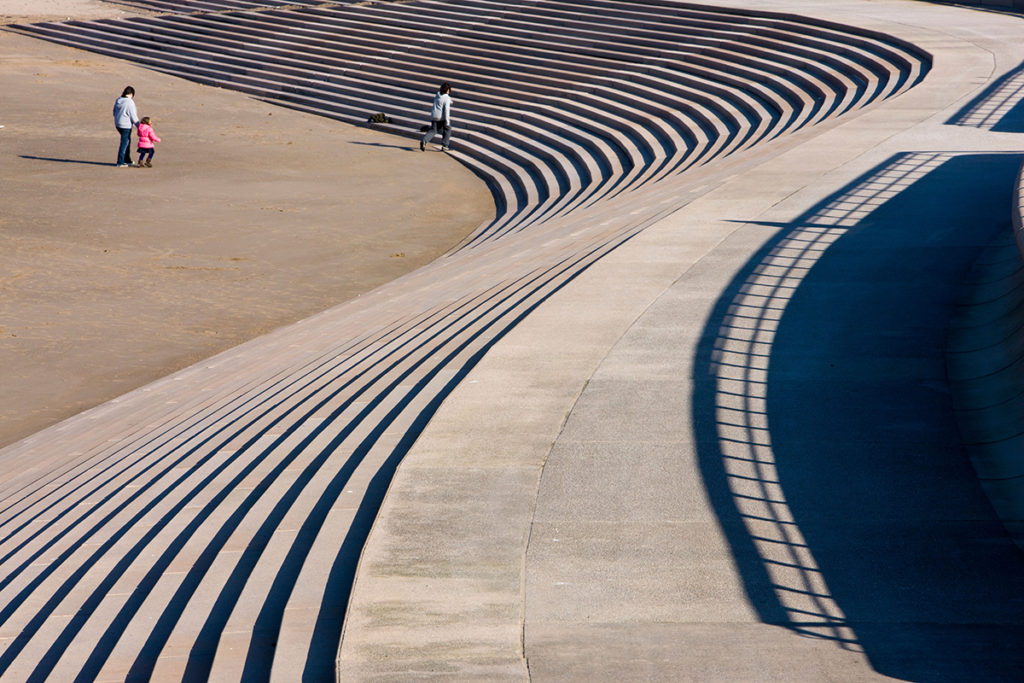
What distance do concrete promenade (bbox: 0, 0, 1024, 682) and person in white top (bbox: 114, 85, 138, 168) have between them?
9157mm

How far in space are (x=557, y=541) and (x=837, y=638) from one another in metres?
1.37

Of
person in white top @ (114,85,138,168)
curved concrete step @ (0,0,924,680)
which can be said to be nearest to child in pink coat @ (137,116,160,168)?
person in white top @ (114,85,138,168)

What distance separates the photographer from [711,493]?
19.0 ft

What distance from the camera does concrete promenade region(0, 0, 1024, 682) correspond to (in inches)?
180

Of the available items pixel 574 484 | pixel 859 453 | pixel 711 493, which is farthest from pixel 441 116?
pixel 711 493

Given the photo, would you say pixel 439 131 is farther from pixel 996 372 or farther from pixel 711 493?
pixel 711 493

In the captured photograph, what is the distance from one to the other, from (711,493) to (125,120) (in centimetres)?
1600

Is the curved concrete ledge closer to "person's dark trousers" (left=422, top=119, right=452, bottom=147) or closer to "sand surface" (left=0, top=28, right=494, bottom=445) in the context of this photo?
"sand surface" (left=0, top=28, right=494, bottom=445)

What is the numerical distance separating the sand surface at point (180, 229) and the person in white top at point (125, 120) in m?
0.37

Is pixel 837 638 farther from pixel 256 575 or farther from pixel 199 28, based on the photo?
pixel 199 28

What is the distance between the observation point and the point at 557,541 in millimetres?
5344

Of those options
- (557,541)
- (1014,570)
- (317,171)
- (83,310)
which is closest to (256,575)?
(557,541)

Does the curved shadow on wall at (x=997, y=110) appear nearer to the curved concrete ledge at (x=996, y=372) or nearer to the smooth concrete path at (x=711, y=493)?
the smooth concrete path at (x=711, y=493)

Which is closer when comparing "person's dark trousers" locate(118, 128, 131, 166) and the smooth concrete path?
the smooth concrete path
